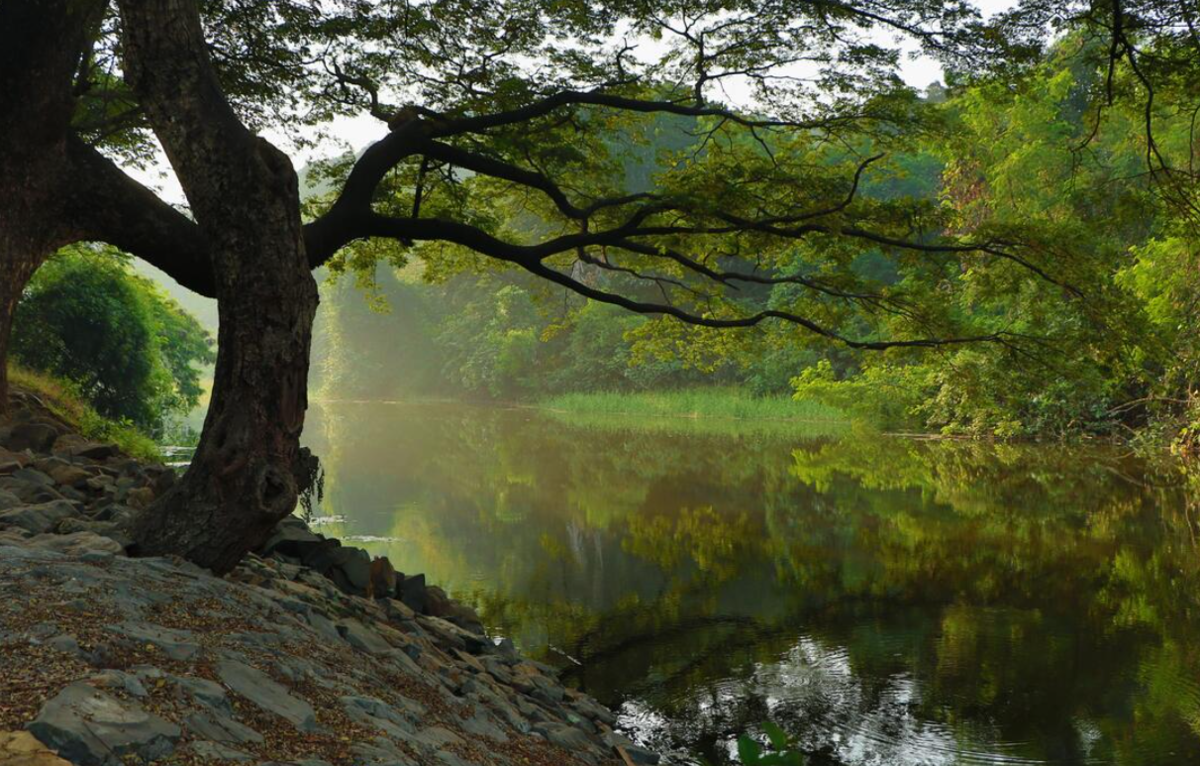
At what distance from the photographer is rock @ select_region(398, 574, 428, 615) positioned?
7910mm

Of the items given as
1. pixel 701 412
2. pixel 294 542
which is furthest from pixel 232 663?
pixel 701 412

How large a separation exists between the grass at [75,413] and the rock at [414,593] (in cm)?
564

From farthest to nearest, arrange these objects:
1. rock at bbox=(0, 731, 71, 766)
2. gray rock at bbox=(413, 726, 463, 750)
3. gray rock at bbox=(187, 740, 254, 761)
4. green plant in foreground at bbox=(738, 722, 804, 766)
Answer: gray rock at bbox=(413, 726, 463, 750) < gray rock at bbox=(187, 740, 254, 761) < rock at bbox=(0, 731, 71, 766) < green plant in foreground at bbox=(738, 722, 804, 766)

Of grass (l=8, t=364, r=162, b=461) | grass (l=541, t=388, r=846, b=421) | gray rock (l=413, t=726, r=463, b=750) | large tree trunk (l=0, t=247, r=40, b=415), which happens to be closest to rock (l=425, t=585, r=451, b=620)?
gray rock (l=413, t=726, r=463, b=750)

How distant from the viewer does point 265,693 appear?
3809 mm

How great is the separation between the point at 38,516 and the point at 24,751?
137 inches

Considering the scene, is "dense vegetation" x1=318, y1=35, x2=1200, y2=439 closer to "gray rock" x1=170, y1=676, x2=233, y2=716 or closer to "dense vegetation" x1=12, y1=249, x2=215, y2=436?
"dense vegetation" x1=12, y1=249, x2=215, y2=436

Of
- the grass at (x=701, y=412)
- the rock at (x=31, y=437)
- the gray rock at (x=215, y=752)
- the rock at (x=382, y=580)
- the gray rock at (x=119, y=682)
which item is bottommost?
the rock at (x=382, y=580)

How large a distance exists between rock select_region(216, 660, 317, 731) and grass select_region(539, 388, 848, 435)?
84.7ft

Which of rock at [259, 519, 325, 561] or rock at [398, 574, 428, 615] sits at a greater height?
rock at [259, 519, 325, 561]

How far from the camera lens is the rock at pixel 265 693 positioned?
368 centimetres

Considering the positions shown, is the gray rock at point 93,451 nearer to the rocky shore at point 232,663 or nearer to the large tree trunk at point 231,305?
the rocky shore at point 232,663

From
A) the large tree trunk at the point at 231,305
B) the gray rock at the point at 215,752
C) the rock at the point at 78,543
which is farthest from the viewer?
the large tree trunk at the point at 231,305

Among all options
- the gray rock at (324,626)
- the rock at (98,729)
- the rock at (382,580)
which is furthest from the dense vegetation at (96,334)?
the rock at (98,729)
